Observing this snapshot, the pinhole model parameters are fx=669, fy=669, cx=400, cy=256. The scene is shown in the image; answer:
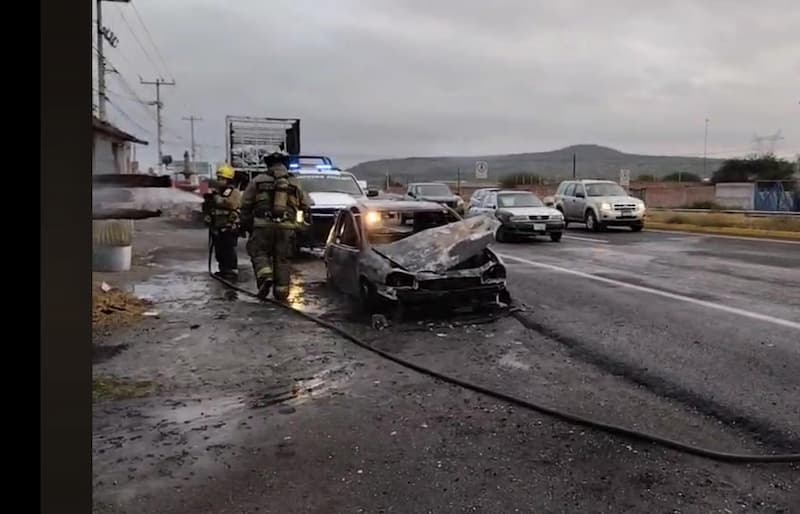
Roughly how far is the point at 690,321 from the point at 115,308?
279 inches

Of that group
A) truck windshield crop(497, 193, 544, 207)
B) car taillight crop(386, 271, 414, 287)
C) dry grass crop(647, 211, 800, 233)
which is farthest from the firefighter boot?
dry grass crop(647, 211, 800, 233)

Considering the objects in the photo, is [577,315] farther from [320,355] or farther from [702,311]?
[320,355]

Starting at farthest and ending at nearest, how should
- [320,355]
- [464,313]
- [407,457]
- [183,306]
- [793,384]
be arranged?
[183,306]
[464,313]
[320,355]
[793,384]
[407,457]

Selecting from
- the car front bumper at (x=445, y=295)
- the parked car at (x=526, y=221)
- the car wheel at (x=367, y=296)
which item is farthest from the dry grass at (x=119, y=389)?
the parked car at (x=526, y=221)

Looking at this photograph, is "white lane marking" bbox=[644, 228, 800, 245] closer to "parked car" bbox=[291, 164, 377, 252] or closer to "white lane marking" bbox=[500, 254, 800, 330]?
"white lane marking" bbox=[500, 254, 800, 330]

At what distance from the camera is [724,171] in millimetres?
53938

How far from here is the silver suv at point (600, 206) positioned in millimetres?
22641

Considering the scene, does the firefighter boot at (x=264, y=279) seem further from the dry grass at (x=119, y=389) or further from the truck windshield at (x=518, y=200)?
the truck windshield at (x=518, y=200)

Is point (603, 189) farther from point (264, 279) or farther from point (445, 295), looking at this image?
point (445, 295)

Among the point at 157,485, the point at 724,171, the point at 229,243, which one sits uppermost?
the point at 724,171

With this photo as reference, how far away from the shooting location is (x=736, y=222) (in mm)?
23828

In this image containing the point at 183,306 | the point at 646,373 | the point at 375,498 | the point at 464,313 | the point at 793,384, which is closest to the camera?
the point at 375,498

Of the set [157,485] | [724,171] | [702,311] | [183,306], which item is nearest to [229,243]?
[183,306]

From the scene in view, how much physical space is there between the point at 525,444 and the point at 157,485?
222 centimetres
